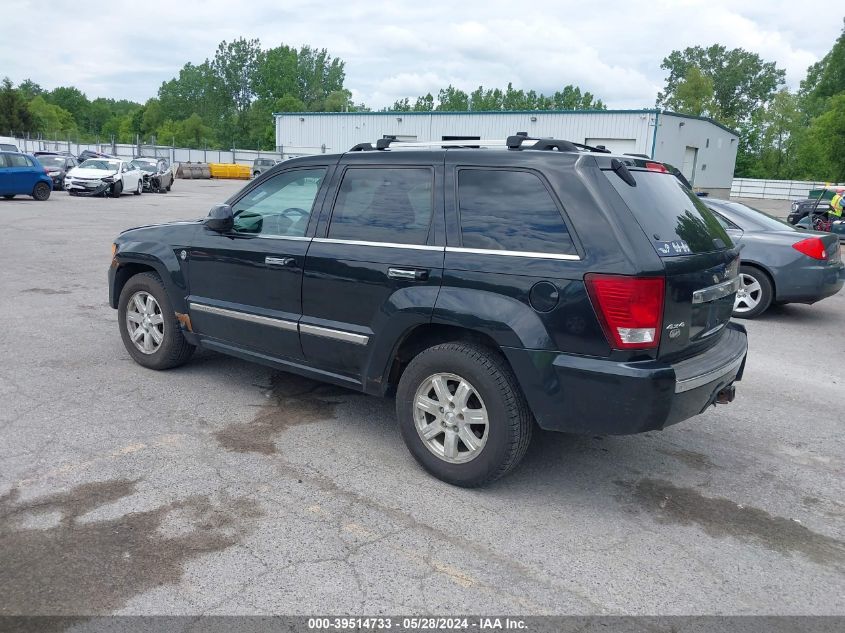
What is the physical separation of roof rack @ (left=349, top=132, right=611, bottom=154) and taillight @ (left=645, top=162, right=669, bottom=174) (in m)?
0.24

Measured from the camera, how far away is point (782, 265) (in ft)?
28.8

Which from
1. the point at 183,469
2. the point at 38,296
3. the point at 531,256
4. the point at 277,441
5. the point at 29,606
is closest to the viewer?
the point at 29,606

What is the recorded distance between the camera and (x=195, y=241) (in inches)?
208

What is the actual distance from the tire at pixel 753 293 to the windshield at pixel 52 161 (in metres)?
28.8

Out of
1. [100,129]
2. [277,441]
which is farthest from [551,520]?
[100,129]

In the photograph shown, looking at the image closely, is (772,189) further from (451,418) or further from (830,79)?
(451,418)

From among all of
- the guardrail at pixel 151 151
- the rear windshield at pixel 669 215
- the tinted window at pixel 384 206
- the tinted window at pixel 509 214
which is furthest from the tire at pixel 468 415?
the guardrail at pixel 151 151

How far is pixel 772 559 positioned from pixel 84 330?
640 centimetres

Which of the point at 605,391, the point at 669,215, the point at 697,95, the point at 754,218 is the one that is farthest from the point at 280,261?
the point at 697,95

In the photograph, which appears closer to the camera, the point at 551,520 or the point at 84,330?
the point at 551,520

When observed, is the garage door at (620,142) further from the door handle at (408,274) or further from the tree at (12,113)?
the tree at (12,113)

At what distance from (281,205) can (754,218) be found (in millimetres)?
7018

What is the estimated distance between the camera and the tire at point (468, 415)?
146 inches

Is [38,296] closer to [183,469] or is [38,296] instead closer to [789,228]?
[183,469]
